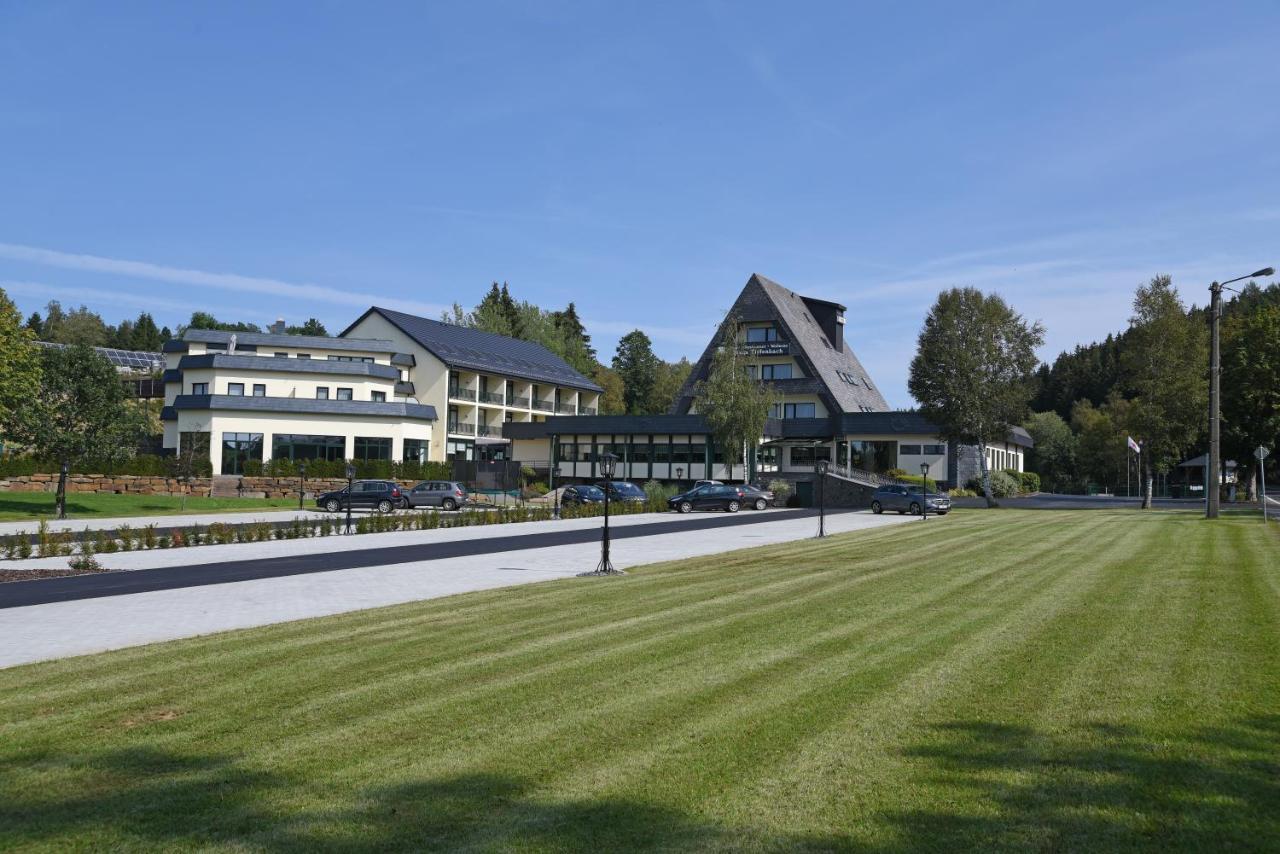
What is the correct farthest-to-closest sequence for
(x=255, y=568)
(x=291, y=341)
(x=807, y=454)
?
(x=291, y=341) < (x=807, y=454) < (x=255, y=568)

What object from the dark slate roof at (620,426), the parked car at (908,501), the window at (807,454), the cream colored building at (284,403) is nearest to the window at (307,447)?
the cream colored building at (284,403)

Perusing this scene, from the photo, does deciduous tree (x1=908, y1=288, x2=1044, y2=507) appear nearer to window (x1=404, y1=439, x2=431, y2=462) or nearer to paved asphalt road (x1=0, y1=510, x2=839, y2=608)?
paved asphalt road (x1=0, y1=510, x2=839, y2=608)

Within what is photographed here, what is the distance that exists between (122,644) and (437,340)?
6315cm

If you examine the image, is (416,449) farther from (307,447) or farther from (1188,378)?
(1188,378)

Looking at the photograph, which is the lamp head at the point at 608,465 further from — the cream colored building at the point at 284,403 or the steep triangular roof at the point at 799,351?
the cream colored building at the point at 284,403

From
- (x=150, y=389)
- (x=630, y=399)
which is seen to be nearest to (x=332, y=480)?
(x=150, y=389)

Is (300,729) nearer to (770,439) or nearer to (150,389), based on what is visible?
(770,439)

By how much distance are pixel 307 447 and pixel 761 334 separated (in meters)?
32.0

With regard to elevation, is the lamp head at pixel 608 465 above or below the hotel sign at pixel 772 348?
below

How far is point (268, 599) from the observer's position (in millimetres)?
13820

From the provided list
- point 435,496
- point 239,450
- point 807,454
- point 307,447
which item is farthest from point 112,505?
point 807,454

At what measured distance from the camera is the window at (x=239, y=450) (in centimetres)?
5909

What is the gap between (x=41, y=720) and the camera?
6.86 meters

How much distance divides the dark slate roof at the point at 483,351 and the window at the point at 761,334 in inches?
812
